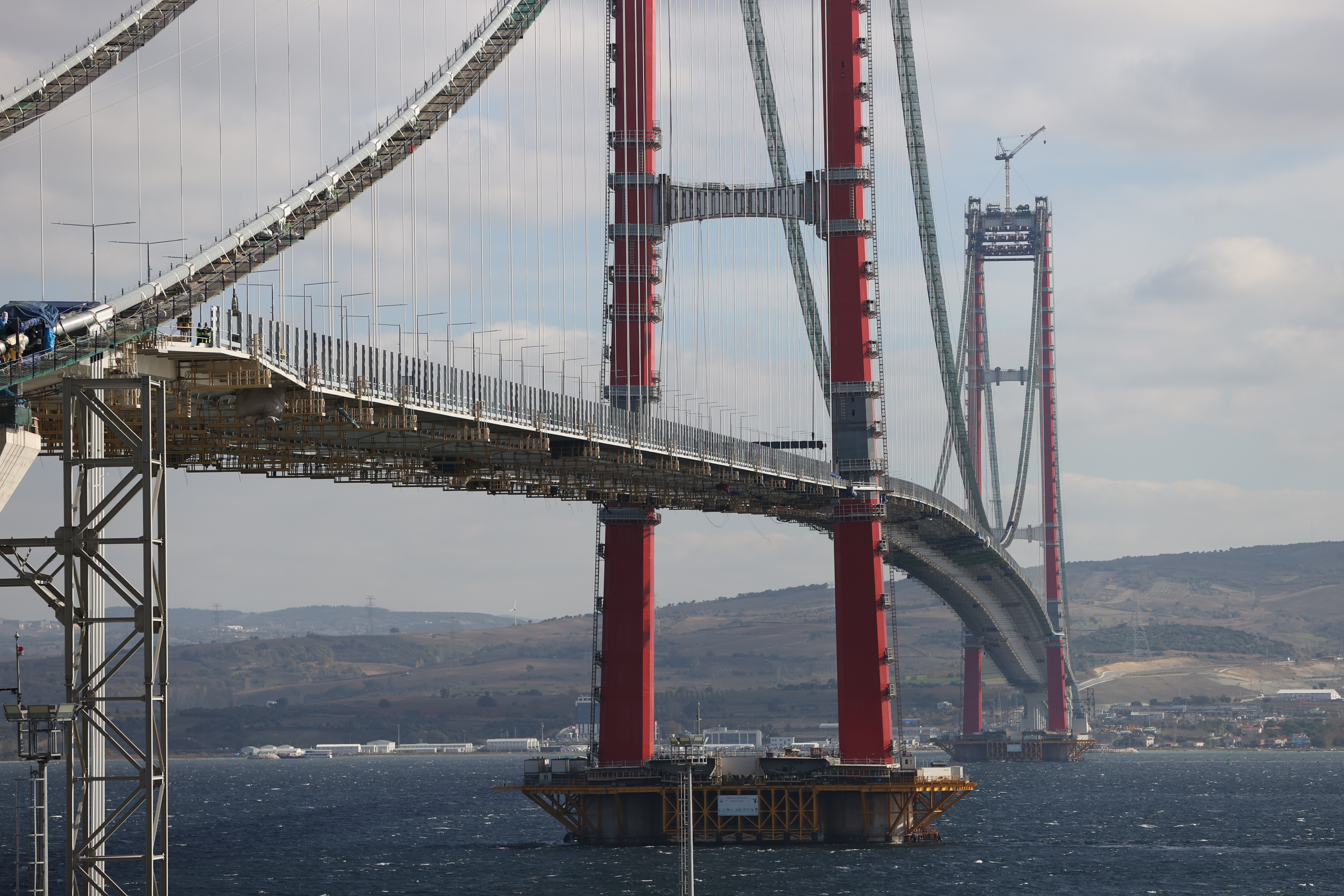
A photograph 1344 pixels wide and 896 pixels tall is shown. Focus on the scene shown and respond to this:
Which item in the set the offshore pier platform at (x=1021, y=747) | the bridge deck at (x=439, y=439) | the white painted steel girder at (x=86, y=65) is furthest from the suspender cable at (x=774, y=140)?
the offshore pier platform at (x=1021, y=747)

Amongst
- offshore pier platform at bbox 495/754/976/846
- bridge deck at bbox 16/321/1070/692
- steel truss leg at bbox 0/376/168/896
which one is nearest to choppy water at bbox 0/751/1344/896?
offshore pier platform at bbox 495/754/976/846

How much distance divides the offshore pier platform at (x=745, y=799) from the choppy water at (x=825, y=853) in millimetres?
757

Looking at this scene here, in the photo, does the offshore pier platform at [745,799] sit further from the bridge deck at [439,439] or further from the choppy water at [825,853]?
the bridge deck at [439,439]

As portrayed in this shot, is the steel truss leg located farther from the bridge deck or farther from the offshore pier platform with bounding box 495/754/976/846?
the offshore pier platform with bounding box 495/754/976/846

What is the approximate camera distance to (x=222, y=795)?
156 metres

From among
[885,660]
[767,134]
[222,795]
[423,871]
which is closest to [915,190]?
[767,134]

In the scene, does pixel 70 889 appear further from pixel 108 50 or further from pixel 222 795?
pixel 222 795

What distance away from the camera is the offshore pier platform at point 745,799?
6850cm

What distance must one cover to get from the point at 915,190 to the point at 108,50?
5333 cm

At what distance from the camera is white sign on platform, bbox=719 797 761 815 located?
68375 mm

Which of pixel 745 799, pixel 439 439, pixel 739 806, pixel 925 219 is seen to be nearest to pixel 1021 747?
pixel 925 219

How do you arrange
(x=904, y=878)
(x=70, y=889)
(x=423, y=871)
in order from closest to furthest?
(x=70, y=889) < (x=904, y=878) < (x=423, y=871)

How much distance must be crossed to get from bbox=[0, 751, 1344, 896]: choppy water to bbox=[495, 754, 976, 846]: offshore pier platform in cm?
76

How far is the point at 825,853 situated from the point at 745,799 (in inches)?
141
